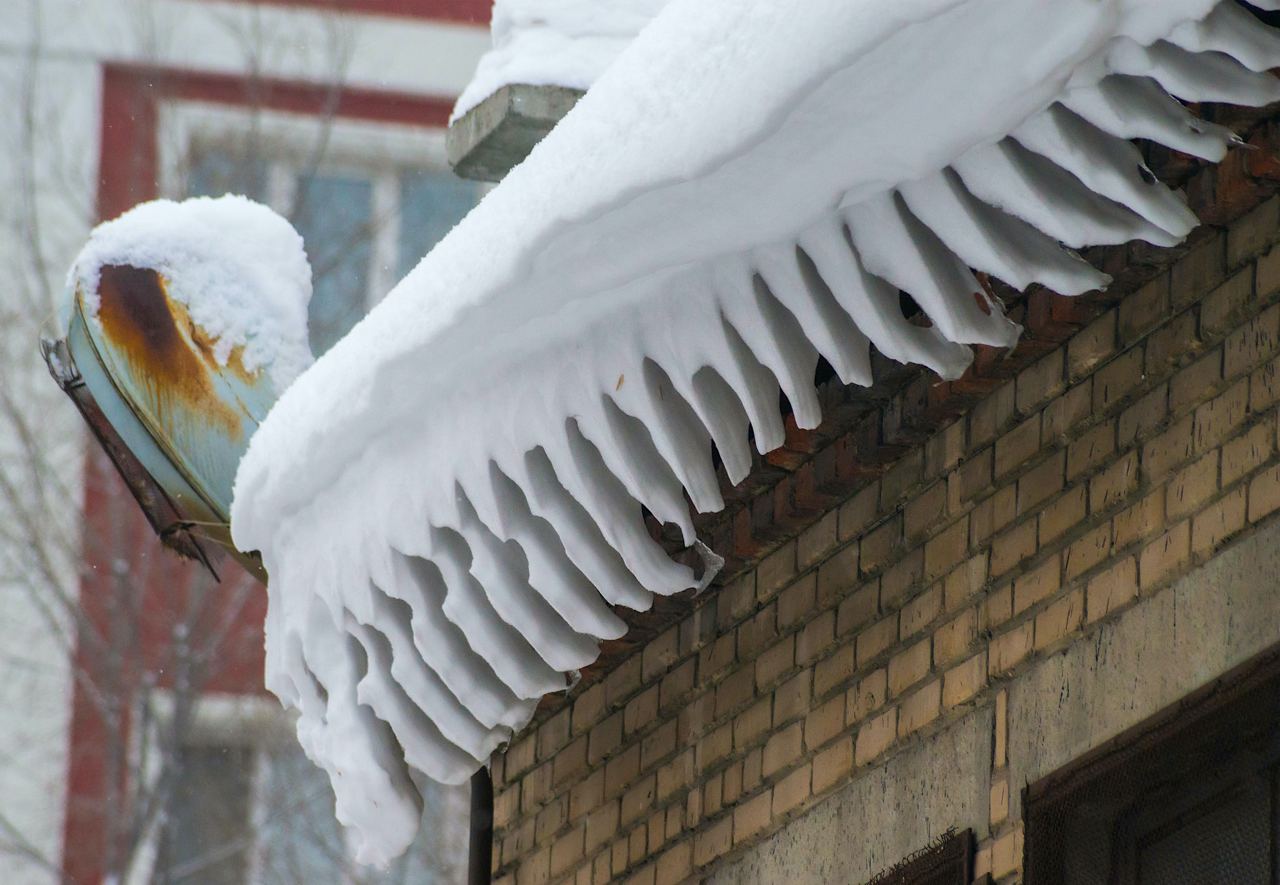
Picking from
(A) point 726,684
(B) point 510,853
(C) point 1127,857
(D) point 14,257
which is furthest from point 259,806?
(C) point 1127,857

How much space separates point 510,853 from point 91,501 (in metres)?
13.6

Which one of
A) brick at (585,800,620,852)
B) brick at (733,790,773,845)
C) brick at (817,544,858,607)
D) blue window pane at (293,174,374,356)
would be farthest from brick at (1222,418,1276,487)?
blue window pane at (293,174,374,356)

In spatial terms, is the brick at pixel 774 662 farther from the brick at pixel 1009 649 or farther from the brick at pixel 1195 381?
the brick at pixel 1195 381

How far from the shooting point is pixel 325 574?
4980 mm

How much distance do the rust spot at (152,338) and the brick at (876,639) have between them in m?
1.98

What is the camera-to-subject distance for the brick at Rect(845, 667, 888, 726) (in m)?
4.64

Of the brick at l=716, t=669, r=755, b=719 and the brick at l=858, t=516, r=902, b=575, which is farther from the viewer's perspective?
the brick at l=716, t=669, r=755, b=719

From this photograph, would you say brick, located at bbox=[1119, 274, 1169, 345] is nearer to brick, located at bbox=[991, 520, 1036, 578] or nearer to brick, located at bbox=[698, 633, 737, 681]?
brick, located at bbox=[991, 520, 1036, 578]

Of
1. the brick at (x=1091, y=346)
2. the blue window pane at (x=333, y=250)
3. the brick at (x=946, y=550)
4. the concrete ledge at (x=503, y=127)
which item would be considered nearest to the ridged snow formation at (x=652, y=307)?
the brick at (x=1091, y=346)

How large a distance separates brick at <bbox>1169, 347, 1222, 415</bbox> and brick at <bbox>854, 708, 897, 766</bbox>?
3.02 ft

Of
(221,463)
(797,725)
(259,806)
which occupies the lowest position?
(797,725)

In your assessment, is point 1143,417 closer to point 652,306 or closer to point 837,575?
point 652,306

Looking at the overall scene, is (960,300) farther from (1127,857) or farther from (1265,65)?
(1127,857)

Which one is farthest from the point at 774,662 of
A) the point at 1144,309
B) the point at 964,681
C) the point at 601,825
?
the point at 1144,309
